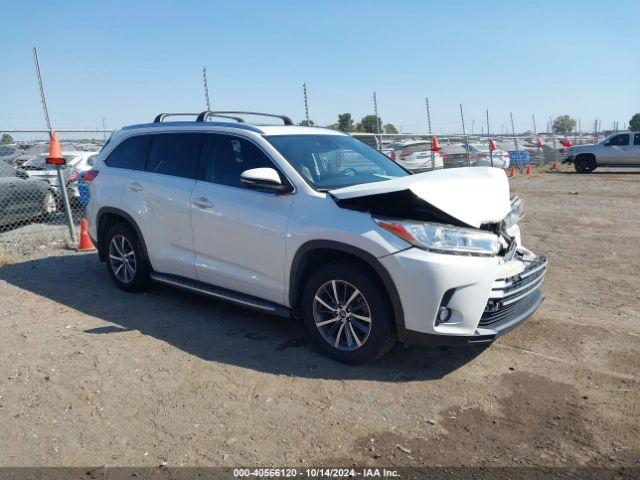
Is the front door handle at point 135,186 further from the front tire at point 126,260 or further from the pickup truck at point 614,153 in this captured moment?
the pickup truck at point 614,153

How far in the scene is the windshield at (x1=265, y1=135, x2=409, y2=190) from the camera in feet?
15.0

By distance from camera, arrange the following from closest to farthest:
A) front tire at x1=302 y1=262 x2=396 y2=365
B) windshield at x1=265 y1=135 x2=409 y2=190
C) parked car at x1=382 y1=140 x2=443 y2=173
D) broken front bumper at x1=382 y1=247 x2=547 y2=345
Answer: broken front bumper at x1=382 y1=247 x2=547 y2=345
front tire at x1=302 y1=262 x2=396 y2=365
windshield at x1=265 y1=135 x2=409 y2=190
parked car at x1=382 y1=140 x2=443 y2=173

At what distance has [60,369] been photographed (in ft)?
13.8

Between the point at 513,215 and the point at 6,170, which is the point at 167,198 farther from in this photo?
the point at 6,170

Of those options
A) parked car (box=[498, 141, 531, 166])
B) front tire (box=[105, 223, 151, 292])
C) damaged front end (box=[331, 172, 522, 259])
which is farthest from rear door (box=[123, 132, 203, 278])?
parked car (box=[498, 141, 531, 166])

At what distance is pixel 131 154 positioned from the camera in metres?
5.98

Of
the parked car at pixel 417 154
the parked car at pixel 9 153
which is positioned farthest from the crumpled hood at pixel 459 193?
the parked car at pixel 417 154

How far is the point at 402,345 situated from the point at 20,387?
2.88m

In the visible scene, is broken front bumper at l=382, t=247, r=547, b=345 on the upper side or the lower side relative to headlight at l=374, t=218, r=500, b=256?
lower

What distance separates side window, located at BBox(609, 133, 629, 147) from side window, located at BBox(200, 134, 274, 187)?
67.3ft

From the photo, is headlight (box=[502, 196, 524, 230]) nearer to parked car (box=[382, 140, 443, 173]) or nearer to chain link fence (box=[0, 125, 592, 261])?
chain link fence (box=[0, 125, 592, 261])

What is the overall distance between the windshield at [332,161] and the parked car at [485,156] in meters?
13.8

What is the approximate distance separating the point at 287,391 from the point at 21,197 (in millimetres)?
7954

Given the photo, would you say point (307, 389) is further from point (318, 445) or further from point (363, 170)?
point (363, 170)
